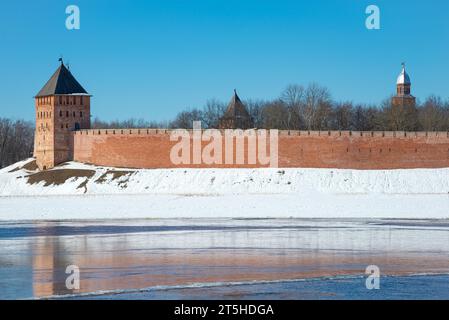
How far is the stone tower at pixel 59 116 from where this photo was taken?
48.3 metres

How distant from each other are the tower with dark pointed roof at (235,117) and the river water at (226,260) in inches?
1421

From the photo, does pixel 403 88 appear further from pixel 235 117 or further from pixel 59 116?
pixel 59 116

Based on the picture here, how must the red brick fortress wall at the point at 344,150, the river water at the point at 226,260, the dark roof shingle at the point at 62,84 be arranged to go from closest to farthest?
1. the river water at the point at 226,260
2. the red brick fortress wall at the point at 344,150
3. the dark roof shingle at the point at 62,84

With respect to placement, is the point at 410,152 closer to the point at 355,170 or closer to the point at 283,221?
the point at 355,170

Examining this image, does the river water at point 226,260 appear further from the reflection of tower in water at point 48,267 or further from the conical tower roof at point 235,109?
the conical tower roof at point 235,109

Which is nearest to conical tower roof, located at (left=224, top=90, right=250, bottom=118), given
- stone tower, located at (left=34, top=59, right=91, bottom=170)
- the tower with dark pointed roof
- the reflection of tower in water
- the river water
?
the tower with dark pointed roof

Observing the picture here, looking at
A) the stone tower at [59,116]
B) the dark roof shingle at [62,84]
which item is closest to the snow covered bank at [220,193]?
the stone tower at [59,116]

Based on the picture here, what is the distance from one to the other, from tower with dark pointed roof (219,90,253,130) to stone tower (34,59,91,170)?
1307cm

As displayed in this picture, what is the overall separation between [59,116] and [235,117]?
1528 centimetres

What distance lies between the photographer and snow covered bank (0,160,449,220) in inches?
1210

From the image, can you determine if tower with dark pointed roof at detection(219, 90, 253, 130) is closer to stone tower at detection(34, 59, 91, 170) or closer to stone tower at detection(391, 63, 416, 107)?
stone tower at detection(34, 59, 91, 170)
